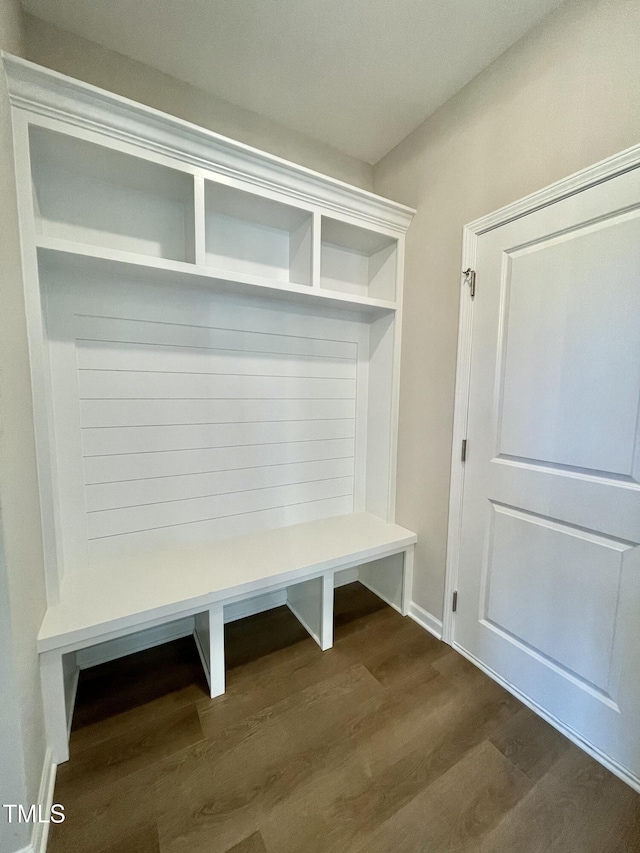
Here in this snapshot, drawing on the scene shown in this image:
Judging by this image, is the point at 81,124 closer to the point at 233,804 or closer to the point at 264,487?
the point at 264,487

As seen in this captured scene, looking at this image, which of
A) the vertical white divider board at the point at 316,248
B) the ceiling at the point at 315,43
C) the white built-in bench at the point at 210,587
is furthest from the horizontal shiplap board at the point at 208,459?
the ceiling at the point at 315,43

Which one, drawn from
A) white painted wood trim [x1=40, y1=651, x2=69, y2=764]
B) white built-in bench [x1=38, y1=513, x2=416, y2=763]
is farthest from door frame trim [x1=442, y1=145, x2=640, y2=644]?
white painted wood trim [x1=40, y1=651, x2=69, y2=764]

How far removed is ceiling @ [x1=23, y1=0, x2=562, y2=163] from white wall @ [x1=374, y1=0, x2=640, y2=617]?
0.44 ft

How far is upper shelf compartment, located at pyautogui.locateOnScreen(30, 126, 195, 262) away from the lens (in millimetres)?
1315

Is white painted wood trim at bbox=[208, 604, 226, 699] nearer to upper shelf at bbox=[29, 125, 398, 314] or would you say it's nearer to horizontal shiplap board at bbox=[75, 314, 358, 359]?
horizontal shiplap board at bbox=[75, 314, 358, 359]

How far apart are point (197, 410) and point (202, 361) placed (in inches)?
9.9

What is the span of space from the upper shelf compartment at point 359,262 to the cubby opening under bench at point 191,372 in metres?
0.01

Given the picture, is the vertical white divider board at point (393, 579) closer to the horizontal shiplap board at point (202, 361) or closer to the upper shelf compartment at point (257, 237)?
the horizontal shiplap board at point (202, 361)

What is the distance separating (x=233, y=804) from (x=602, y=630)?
4.55 feet

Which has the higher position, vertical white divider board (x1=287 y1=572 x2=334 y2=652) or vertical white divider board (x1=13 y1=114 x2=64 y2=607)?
vertical white divider board (x1=13 y1=114 x2=64 y2=607)

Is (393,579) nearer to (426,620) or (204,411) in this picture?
(426,620)

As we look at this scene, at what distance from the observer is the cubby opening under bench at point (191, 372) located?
1269 mm

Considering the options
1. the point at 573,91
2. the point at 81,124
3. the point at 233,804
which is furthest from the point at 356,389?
the point at 233,804

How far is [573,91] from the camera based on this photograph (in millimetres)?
1246
